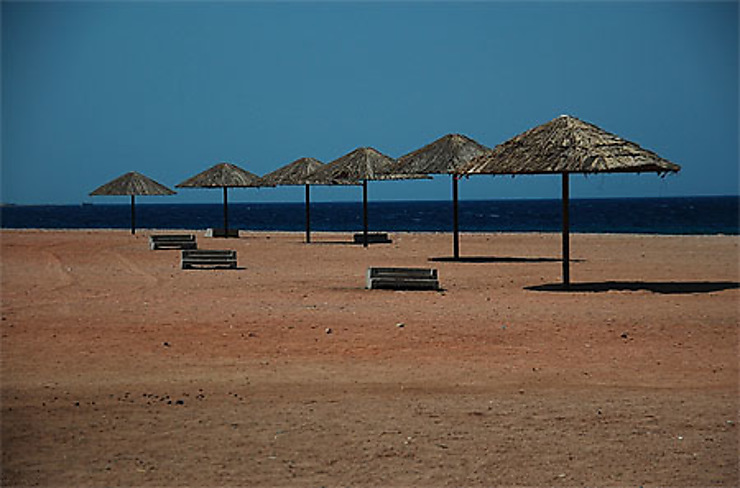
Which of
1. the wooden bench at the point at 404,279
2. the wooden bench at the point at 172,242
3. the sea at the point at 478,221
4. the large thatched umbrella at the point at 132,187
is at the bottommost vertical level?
the sea at the point at 478,221

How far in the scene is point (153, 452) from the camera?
6.34m

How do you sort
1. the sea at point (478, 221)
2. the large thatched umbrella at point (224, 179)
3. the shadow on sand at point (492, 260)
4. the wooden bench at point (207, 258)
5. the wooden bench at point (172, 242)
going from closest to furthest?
the wooden bench at point (207, 258), the shadow on sand at point (492, 260), the wooden bench at point (172, 242), the large thatched umbrella at point (224, 179), the sea at point (478, 221)

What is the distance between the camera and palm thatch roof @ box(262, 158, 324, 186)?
32.1 metres

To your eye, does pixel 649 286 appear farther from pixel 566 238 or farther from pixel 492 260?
pixel 492 260

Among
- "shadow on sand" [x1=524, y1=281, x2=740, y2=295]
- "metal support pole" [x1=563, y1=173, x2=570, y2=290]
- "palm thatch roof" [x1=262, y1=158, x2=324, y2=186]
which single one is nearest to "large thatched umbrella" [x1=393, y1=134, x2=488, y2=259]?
"metal support pole" [x1=563, y1=173, x2=570, y2=290]

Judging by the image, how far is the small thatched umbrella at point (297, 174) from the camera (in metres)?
32.1

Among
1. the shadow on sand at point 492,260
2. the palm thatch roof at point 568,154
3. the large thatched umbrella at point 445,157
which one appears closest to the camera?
the palm thatch roof at point 568,154

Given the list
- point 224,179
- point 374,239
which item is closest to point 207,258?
point 374,239

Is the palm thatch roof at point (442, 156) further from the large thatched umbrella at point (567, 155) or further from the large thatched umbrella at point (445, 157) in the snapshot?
the large thatched umbrella at point (567, 155)

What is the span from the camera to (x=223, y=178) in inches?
1362

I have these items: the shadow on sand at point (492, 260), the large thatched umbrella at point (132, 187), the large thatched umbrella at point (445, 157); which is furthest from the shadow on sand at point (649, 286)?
the large thatched umbrella at point (132, 187)

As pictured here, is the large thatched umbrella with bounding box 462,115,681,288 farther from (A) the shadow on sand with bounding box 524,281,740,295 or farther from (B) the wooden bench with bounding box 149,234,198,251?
(B) the wooden bench with bounding box 149,234,198,251

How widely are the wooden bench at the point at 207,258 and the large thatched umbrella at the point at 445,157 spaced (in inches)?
190

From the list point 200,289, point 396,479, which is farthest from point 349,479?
point 200,289
